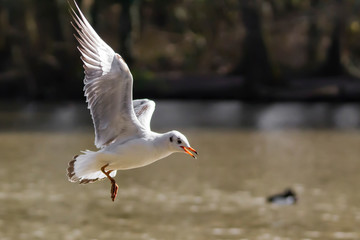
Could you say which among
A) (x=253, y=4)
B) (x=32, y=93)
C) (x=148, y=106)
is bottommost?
(x=148, y=106)

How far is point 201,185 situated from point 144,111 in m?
8.95

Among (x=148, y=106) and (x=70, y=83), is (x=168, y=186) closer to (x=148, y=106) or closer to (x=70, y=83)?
(x=148, y=106)

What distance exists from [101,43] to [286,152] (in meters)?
15.9

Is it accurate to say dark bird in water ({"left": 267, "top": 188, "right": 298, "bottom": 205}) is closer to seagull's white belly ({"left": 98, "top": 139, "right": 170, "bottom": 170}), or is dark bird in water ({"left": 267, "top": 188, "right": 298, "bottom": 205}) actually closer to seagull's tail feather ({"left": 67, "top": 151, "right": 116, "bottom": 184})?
seagull's tail feather ({"left": 67, "top": 151, "right": 116, "bottom": 184})

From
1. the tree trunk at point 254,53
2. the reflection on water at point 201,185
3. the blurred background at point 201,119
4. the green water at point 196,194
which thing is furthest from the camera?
the tree trunk at point 254,53

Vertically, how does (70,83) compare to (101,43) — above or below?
above

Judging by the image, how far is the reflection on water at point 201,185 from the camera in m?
15.9

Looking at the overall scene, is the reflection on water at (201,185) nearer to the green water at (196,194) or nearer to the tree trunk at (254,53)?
the green water at (196,194)

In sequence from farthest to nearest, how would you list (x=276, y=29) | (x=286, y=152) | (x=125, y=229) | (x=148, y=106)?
(x=276, y=29), (x=286, y=152), (x=125, y=229), (x=148, y=106)

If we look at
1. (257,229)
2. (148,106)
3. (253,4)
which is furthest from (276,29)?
(148,106)

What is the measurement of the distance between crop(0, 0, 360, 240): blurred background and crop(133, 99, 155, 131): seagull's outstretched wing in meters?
4.09

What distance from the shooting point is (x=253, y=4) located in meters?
39.6

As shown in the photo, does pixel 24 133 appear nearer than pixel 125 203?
No

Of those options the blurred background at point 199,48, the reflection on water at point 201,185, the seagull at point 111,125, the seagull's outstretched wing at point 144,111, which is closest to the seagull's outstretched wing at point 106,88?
the seagull at point 111,125
